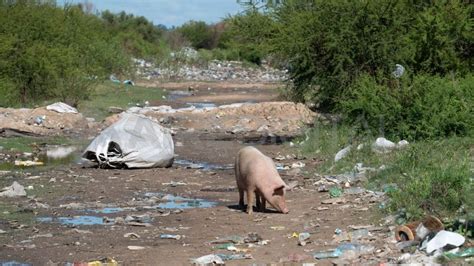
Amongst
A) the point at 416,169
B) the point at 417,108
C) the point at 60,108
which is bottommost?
the point at 416,169

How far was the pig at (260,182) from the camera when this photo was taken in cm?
1196

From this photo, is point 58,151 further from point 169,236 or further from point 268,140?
point 169,236

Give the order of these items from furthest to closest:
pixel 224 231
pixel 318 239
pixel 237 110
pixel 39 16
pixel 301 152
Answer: pixel 39 16 → pixel 237 110 → pixel 301 152 → pixel 224 231 → pixel 318 239

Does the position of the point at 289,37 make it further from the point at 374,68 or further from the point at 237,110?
the point at 237,110

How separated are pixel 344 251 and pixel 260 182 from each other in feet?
10.9

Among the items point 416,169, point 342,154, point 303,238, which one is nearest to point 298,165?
point 342,154

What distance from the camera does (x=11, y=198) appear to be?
1348 centimetres

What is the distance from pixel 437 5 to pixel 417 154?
33.9 feet

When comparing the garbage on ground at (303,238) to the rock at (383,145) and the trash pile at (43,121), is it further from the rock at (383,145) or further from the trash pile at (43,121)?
the trash pile at (43,121)

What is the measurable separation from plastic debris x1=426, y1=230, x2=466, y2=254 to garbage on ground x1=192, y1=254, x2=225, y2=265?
2.00m

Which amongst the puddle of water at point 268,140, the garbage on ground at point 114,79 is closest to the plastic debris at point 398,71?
the puddle of water at point 268,140

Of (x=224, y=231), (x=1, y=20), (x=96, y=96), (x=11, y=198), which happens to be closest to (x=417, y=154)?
(x=224, y=231)

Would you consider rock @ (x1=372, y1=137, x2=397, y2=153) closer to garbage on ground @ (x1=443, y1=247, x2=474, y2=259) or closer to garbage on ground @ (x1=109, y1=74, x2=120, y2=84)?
garbage on ground @ (x1=443, y1=247, x2=474, y2=259)

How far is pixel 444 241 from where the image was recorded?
825 cm
